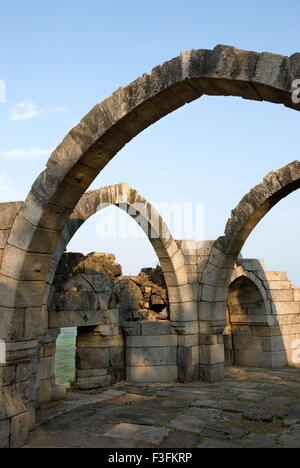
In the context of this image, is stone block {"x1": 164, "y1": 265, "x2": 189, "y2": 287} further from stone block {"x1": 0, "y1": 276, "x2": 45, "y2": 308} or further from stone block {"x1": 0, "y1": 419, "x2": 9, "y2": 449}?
stone block {"x1": 0, "y1": 419, "x2": 9, "y2": 449}

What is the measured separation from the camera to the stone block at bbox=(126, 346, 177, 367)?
7.73m

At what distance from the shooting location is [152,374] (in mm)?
7727

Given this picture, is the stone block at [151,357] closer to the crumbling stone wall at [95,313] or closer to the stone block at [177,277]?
the crumbling stone wall at [95,313]

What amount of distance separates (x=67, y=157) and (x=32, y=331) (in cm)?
183

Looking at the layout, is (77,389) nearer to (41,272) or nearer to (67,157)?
(41,272)

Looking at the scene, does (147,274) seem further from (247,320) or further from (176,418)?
(176,418)

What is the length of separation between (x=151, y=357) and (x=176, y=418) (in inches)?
110

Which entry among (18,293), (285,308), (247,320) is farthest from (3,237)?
(285,308)

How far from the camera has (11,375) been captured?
396 centimetres

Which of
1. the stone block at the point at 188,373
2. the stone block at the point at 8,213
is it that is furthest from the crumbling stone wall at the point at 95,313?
the stone block at the point at 8,213

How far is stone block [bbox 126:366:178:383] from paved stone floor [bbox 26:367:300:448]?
379mm

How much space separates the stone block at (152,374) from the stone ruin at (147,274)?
0.02 m
